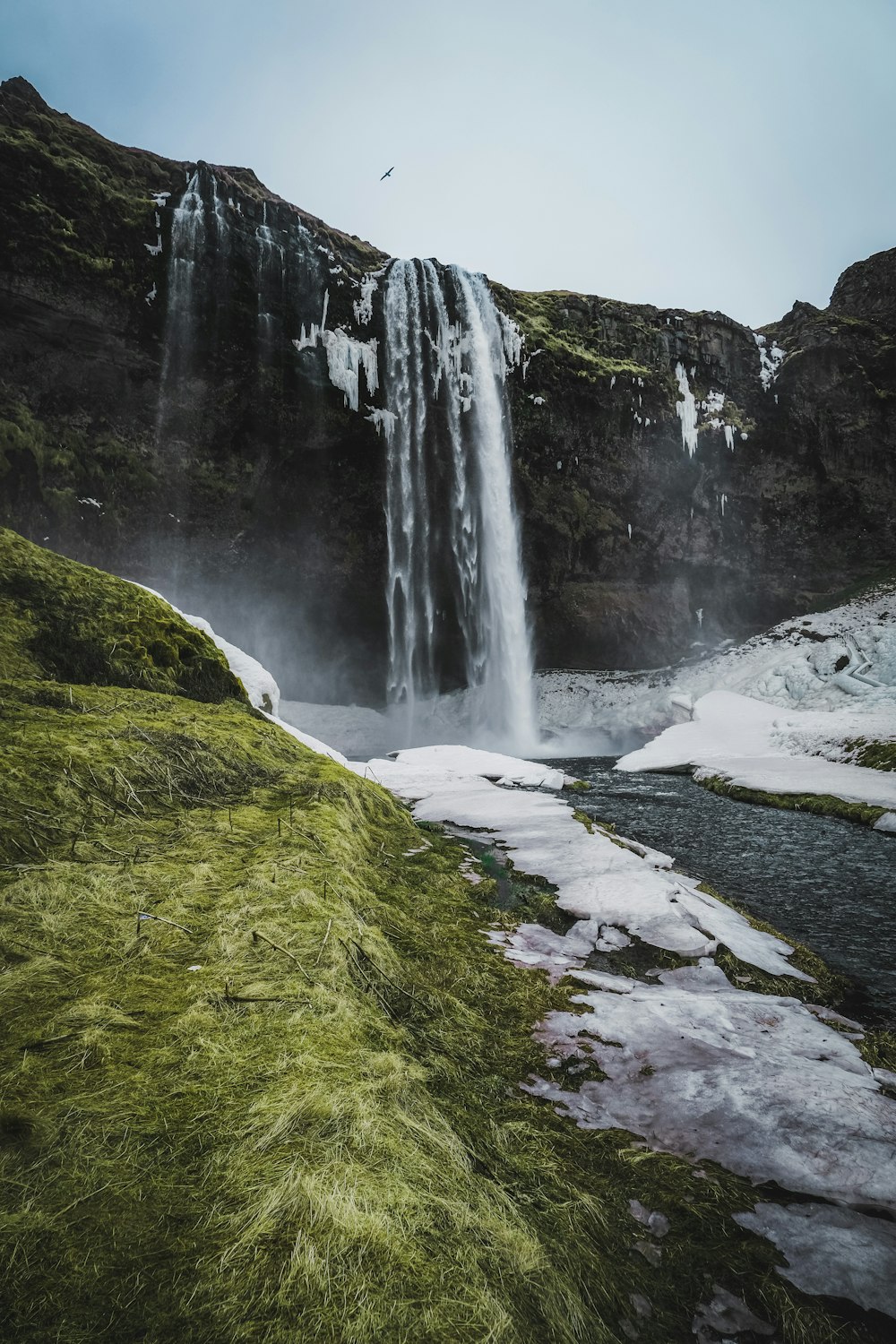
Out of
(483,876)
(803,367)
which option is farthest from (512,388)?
(483,876)

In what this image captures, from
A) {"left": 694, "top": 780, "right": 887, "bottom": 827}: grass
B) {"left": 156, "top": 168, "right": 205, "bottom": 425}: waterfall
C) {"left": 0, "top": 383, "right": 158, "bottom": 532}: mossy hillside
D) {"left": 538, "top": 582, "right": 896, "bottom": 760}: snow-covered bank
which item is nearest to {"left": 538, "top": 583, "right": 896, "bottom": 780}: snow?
{"left": 538, "top": 582, "right": 896, "bottom": 760}: snow-covered bank

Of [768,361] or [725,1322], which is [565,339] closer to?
[768,361]

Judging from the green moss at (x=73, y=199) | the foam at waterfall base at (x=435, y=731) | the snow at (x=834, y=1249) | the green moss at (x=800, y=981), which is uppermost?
the green moss at (x=73, y=199)

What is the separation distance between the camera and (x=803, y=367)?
33781 millimetres

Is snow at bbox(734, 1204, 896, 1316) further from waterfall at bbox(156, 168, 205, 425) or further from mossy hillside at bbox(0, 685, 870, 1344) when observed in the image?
waterfall at bbox(156, 168, 205, 425)

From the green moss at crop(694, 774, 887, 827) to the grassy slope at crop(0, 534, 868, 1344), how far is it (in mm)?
10489

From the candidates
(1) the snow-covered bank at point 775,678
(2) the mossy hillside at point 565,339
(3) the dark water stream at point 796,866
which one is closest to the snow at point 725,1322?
(3) the dark water stream at point 796,866

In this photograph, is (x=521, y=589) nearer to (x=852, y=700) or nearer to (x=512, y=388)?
(x=512, y=388)

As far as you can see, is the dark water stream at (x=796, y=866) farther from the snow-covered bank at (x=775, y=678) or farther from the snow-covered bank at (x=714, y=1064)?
the snow-covered bank at (x=775, y=678)

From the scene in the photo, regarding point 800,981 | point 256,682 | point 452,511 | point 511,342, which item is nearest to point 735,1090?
point 800,981

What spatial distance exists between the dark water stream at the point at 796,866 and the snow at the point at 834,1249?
2.42m

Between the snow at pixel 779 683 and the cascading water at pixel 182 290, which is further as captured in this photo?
the snow at pixel 779 683

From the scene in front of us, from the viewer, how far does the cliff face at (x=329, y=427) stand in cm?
2308

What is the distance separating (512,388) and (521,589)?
33.5 ft
